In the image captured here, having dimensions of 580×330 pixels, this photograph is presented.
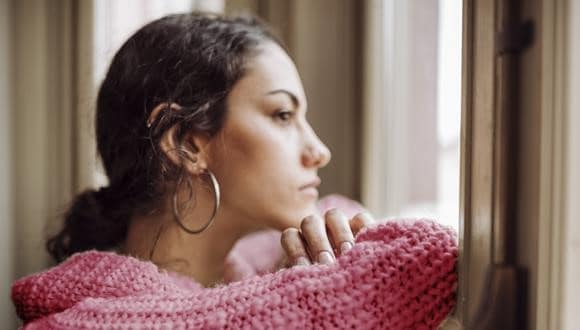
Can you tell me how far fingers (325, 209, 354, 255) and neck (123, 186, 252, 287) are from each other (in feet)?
0.66

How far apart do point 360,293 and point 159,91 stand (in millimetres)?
449

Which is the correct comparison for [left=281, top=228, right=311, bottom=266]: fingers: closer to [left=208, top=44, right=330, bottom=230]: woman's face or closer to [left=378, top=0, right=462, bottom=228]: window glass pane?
[left=208, top=44, right=330, bottom=230]: woman's face

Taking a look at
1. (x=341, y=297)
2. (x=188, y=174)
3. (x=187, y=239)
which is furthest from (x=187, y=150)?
(x=341, y=297)

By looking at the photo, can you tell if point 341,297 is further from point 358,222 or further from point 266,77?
point 266,77

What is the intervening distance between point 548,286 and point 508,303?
0.15ft

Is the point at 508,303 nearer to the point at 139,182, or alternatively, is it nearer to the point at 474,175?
the point at 474,175

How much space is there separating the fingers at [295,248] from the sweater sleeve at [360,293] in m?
0.09

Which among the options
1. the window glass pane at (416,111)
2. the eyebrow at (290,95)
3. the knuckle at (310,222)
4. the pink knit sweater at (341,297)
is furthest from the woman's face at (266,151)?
the window glass pane at (416,111)

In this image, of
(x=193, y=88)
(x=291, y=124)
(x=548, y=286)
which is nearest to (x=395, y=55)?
(x=291, y=124)

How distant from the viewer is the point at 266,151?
86cm

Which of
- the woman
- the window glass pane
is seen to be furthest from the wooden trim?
the window glass pane

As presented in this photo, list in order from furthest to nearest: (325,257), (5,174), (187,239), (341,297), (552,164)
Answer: (5,174) < (187,239) < (325,257) < (341,297) < (552,164)

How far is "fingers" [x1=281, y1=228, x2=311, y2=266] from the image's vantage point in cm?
71

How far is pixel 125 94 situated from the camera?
858 mm
